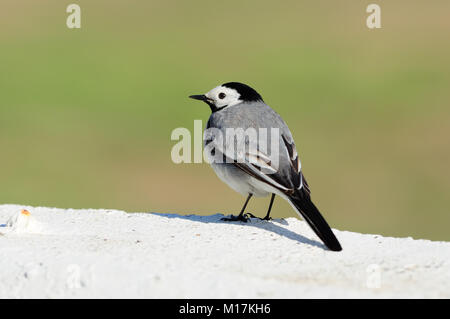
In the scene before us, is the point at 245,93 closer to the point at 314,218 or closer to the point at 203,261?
the point at 314,218

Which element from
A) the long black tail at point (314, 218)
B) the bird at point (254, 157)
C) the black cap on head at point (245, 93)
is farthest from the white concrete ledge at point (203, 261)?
the black cap on head at point (245, 93)

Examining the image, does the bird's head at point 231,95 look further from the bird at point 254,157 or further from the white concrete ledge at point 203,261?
the white concrete ledge at point 203,261

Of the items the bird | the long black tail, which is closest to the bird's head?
the bird

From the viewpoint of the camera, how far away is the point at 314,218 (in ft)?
18.3

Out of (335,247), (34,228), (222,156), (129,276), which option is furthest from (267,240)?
(34,228)

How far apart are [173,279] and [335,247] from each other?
5.01ft

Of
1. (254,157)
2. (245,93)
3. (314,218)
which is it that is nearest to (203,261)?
(314,218)

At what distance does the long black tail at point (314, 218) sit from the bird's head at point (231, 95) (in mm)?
1515

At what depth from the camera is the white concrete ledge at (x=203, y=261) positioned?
4.31 meters

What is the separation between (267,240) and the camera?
18.5 feet

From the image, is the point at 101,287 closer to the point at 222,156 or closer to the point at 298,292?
the point at 298,292

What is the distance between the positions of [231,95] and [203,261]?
2656 mm
